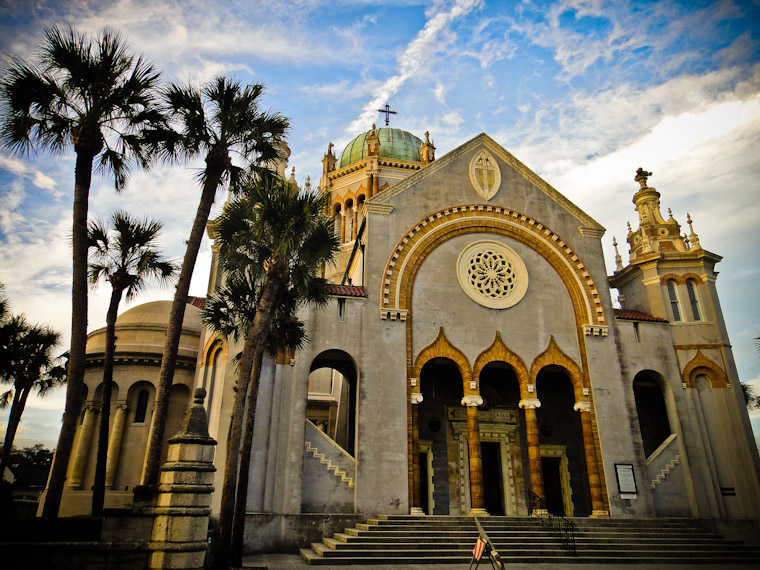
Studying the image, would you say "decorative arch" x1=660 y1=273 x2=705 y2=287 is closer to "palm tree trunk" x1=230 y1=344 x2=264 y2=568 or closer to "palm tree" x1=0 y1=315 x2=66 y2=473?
"palm tree trunk" x1=230 y1=344 x2=264 y2=568

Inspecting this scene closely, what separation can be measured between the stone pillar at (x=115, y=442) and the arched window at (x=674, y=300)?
2416 centimetres

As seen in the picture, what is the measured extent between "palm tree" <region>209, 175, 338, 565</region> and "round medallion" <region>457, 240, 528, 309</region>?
7.50 m

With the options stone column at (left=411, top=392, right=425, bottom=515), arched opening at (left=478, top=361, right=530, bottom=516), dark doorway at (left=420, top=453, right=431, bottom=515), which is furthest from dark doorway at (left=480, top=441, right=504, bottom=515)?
stone column at (left=411, top=392, right=425, bottom=515)

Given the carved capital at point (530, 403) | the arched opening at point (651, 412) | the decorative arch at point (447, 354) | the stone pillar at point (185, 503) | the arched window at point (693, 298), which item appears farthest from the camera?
the arched opening at point (651, 412)

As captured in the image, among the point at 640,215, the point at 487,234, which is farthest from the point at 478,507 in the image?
the point at 640,215

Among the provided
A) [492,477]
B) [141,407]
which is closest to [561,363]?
[492,477]

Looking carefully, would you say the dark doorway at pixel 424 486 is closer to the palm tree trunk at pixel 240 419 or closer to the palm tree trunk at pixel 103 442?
the palm tree trunk at pixel 240 419

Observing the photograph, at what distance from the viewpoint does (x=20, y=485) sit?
45156mm

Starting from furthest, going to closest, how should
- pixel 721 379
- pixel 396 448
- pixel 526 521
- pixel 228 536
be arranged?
pixel 721 379 < pixel 396 448 < pixel 526 521 < pixel 228 536

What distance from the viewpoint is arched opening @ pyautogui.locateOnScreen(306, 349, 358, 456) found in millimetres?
21062

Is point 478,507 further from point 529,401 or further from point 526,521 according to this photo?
point 529,401

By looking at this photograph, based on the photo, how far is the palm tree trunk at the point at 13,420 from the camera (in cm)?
2117

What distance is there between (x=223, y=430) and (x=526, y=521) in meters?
10.1

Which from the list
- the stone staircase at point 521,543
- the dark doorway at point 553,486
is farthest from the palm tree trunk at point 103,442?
the dark doorway at point 553,486
